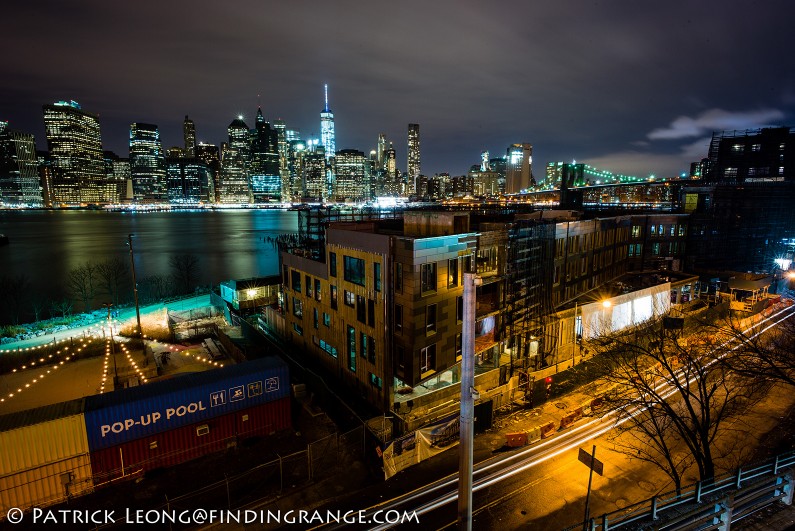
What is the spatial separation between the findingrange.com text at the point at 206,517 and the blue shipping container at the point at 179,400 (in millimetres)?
2620

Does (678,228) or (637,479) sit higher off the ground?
(678,228)

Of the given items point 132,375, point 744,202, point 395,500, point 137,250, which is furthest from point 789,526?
point 137,250

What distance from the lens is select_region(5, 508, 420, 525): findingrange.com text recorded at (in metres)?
16.2

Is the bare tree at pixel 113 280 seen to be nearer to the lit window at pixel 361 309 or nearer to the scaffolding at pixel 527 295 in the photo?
the lit window at pixel 361 309

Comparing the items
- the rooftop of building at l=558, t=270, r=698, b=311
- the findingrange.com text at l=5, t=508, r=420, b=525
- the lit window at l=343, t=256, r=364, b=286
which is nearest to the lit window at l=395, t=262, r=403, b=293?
the lit window at l=343, t=256, r=364, b=286

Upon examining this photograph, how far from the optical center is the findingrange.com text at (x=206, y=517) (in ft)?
53.3

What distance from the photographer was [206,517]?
54.1 feet

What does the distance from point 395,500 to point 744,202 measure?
74.7 metres

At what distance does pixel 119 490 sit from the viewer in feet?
59.2

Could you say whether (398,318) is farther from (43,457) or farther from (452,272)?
(43,457)

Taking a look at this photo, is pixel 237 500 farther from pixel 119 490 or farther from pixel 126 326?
pixel 126 326

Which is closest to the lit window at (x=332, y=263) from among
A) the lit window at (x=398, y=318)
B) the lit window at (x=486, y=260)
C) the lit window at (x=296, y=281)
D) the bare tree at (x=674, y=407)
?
the lit window at (x=296, y=281)

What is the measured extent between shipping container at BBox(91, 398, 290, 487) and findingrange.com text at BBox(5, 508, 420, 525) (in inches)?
65.4

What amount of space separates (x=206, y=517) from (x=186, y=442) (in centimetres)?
458
